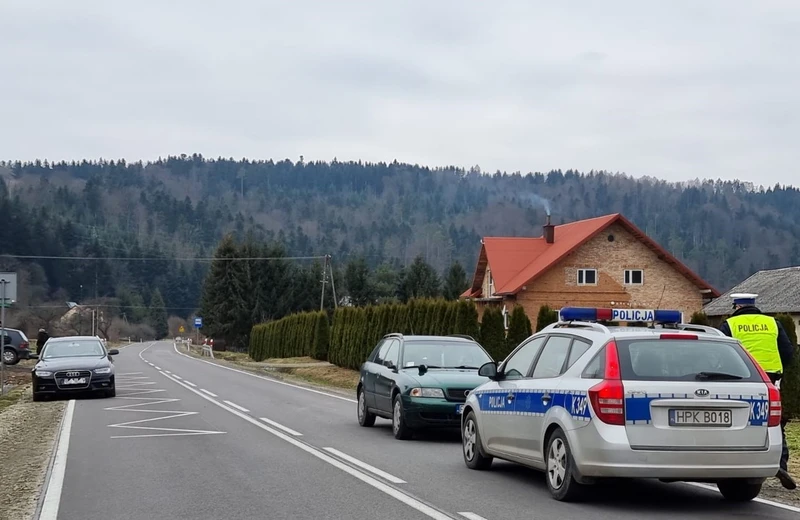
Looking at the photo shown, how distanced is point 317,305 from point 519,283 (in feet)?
194

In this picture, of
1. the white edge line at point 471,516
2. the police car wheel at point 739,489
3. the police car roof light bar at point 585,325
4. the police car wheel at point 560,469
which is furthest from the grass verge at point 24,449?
the police car wheel at point 739,489

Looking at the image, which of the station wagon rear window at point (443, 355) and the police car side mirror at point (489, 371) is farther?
the station wagon rear window at point (443, 355)

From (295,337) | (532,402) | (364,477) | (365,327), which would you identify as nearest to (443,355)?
(364,477)

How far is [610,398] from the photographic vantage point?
848 centimetres

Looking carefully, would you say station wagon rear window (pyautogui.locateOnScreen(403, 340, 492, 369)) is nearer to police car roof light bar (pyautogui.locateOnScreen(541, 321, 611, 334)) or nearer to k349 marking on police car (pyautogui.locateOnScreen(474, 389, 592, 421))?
k349 marking on police car (pyautogui.locateOnScreen(474, 389, 592, 421))

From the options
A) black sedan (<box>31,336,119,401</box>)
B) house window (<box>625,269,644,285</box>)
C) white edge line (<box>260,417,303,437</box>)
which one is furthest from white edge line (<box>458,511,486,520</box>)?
house window (<box>625,269,644,285</box>)

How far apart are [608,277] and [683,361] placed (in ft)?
149

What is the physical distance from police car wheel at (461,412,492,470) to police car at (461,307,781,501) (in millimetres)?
1672

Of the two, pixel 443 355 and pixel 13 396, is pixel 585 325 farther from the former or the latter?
pixel 13 396

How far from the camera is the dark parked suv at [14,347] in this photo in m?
44.9

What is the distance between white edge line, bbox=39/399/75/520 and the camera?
344 inches

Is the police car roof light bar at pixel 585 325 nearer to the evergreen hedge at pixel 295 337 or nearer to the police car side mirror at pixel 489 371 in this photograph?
the police car side mirror at pixel 489 371

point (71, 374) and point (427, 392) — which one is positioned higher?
point (427, 392)

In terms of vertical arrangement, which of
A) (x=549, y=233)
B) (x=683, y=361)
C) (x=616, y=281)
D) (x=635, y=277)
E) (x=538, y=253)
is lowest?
(x=683, y=361)
